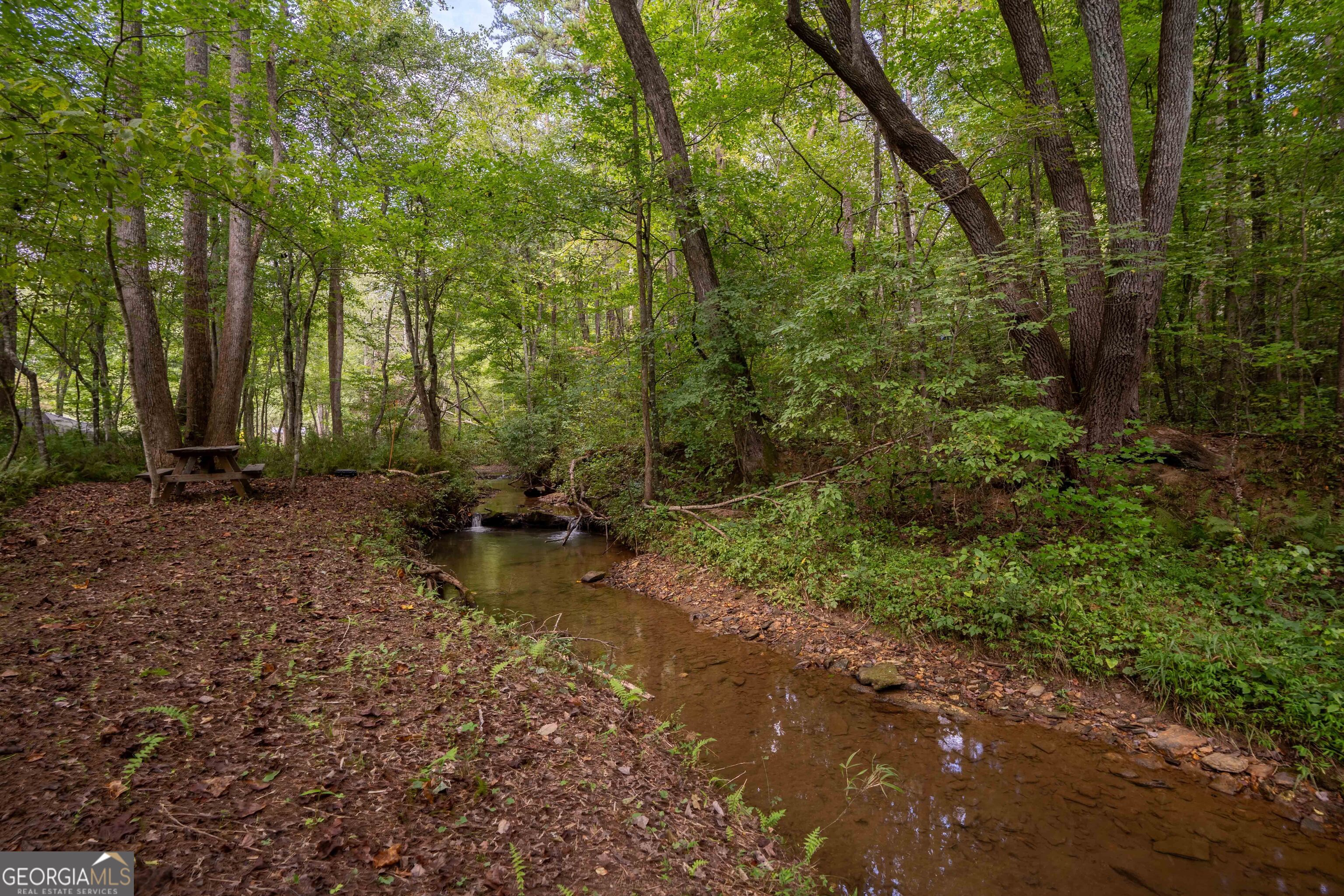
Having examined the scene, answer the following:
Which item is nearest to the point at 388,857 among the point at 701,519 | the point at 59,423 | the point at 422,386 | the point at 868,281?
the point at 868,281

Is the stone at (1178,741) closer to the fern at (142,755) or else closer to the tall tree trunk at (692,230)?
the tall tree trunk at (692,230)

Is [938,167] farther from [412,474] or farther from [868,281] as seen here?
[412,474]

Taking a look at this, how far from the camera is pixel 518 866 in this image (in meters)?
2.34

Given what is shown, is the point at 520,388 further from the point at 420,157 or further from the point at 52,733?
the point at 52,733

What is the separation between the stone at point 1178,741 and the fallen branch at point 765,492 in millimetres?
3717

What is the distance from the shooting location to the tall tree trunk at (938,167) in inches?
280

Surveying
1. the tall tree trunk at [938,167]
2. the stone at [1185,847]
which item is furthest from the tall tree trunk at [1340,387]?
the stone at [1185,847]

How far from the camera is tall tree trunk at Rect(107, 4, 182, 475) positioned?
21.5 feet

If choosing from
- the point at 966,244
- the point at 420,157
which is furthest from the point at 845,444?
the point at 420,157

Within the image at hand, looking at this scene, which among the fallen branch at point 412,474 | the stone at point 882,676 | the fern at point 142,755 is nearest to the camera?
the fern at point 142,755

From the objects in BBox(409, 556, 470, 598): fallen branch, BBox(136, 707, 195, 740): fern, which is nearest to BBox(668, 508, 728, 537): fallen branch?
BBox(409, 556, 470, 598): fallen branch

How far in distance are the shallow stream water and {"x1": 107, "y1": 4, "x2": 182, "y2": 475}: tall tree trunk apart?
743cm

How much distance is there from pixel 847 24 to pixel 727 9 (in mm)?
9985

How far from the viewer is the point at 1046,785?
158 inches
